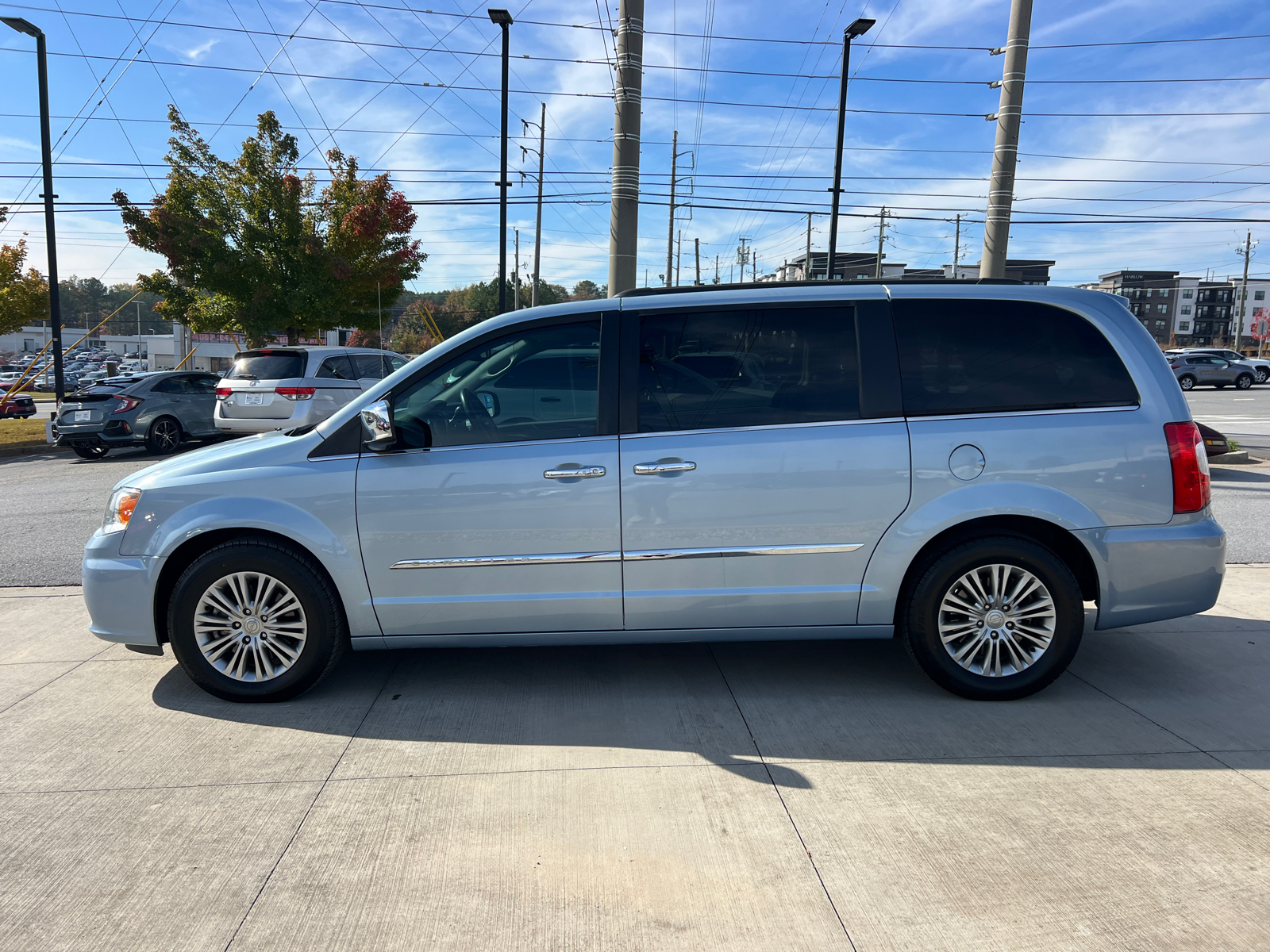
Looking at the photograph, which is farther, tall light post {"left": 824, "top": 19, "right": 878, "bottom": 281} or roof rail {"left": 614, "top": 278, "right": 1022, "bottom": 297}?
tall light post {"left": 824, "top": 19, "right": 878, "bottom": 281}

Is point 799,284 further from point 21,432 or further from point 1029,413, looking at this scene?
point 21,432

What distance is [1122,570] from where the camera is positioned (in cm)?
409

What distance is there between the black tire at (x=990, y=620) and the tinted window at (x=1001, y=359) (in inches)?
26.9

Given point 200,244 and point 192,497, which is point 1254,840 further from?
point 200,244

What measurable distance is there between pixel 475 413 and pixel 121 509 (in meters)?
1.79

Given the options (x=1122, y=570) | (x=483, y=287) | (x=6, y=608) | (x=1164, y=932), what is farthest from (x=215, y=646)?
(x=483, y=287)

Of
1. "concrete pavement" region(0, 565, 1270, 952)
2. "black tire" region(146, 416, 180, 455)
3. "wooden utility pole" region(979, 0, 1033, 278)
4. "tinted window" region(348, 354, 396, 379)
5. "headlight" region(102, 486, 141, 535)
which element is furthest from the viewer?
"black tire" region(146, 416, 180, 455)

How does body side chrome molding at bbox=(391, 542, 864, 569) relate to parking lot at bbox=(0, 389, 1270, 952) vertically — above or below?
above

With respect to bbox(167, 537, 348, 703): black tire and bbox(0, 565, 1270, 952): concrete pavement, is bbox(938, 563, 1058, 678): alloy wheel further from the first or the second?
bbox(167, 537, 348, 703): black tire

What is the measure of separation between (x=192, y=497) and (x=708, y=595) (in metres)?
2.48

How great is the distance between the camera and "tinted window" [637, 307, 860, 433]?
4.10 metres

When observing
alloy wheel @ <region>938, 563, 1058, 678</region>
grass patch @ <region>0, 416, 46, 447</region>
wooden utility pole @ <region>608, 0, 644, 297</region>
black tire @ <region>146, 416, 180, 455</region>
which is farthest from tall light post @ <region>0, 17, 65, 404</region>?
alloy wheel @ <region>938, 563, 1058, 678</region>

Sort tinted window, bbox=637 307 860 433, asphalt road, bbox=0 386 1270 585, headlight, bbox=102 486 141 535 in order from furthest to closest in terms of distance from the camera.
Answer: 1. asphalt road, bbox=0 386 1270 585
2. headlight, bbox=102 486 141 535
3. tinted window, bbox=637 307 860 433

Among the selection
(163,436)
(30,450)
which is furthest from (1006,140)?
(30,450)
